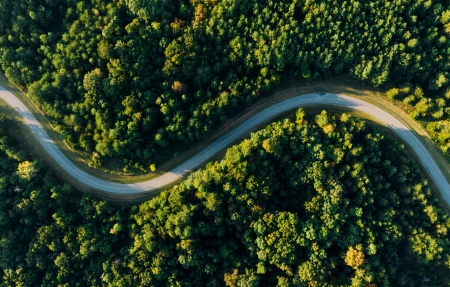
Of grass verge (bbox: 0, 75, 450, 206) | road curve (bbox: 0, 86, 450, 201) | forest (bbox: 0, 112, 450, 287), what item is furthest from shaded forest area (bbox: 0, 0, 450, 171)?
forest (bbox: 0, 112, 450, 287)

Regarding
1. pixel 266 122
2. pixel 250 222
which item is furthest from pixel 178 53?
pixel 250 222

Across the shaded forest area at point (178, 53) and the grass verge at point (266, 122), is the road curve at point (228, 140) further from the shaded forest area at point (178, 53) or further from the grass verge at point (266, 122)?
the shaded forest area at point (178, 53)

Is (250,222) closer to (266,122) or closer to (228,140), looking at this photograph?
(228,140)

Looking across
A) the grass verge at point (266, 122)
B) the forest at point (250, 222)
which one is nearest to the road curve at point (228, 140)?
the grass verge at point (266, 122)

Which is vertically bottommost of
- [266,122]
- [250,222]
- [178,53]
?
[250,222]

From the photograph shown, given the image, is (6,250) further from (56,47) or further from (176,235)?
(56,47)

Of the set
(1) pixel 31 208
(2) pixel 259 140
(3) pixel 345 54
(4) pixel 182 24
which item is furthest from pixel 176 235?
(3) pixel 345 54
